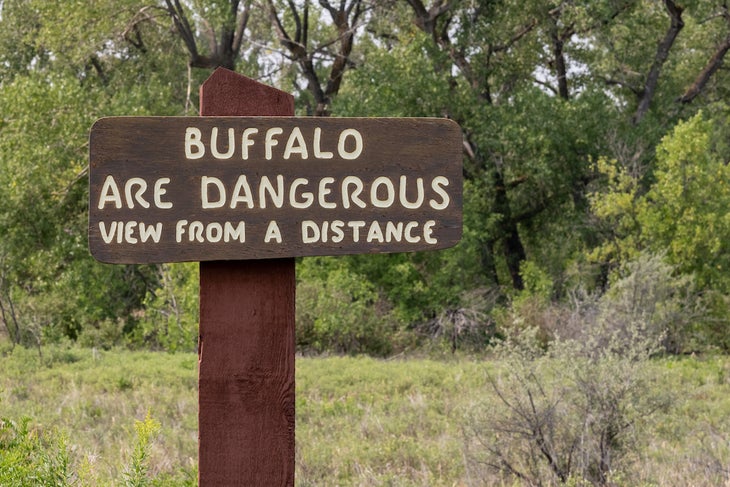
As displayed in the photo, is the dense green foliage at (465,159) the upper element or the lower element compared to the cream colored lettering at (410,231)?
upper

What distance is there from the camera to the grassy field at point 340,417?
5852 mm

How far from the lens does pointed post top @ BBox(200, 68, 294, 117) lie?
9.82ft

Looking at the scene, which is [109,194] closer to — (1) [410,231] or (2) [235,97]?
(2) [235,97]

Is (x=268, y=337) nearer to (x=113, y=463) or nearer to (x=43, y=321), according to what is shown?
(x=113, y=463)

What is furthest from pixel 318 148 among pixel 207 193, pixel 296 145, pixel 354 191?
pixel 207 193

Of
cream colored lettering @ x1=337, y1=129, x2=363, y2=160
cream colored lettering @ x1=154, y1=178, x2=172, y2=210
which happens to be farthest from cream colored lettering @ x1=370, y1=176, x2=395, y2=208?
cream colored lettering @ x1=154, y1=178, x2=172, y2=210

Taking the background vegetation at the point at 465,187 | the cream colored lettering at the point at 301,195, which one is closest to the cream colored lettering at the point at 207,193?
the cream colored lettering at the point at 301,195

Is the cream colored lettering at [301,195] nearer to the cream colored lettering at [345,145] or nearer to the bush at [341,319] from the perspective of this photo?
the cream colored lettering at [345,145]

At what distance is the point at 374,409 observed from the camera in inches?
352

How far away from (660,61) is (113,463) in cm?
1821

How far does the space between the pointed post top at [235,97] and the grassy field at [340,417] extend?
53.4 inches

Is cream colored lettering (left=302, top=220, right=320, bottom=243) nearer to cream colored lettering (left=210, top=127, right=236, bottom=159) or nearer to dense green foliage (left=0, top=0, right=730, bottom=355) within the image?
cream colored lettering (left=210, top=127, right=236, bottom=159)

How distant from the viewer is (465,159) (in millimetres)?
21234

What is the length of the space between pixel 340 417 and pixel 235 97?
19.5 feet
